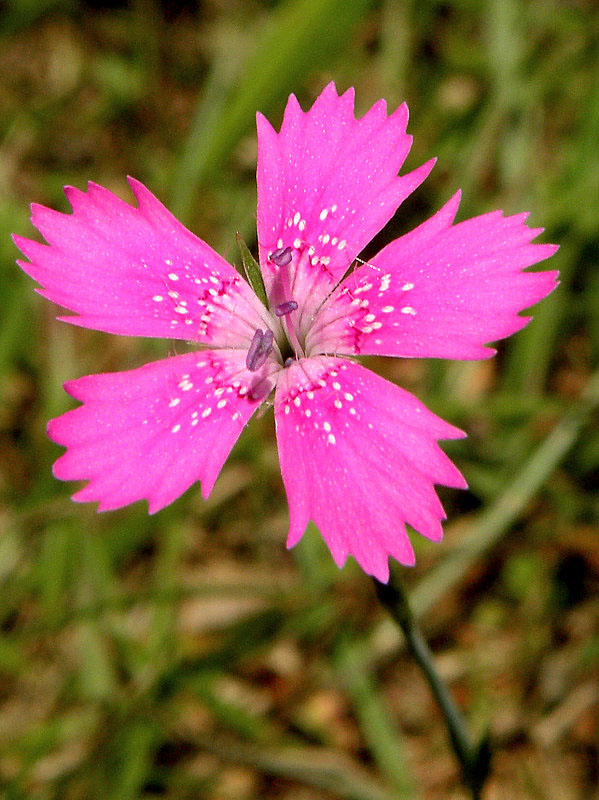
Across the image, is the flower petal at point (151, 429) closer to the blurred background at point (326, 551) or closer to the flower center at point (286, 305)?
the flower center at point (286, 305)

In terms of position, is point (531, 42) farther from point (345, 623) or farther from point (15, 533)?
point (15, 533)

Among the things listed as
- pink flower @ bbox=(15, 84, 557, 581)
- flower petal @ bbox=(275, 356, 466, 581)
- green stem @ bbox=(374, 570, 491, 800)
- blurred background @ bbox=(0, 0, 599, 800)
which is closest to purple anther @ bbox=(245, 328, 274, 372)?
pink flower @ bbox=(15, 84, 557, 581)

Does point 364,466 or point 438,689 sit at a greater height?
point 364,466

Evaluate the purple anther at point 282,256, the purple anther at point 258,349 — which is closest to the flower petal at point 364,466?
the purple anther at point 258,349

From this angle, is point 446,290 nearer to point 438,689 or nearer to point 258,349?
point 258,349

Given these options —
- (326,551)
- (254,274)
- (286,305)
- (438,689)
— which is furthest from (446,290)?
(326,551)

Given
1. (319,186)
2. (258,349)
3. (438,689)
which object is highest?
(319,186)

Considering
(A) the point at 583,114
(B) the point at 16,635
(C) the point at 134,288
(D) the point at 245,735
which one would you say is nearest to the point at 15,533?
(B) the point at 16,635

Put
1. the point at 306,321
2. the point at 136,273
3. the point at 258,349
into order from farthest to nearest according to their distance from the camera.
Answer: the point at 306,321, the point at 136,273, the point at 258,349
